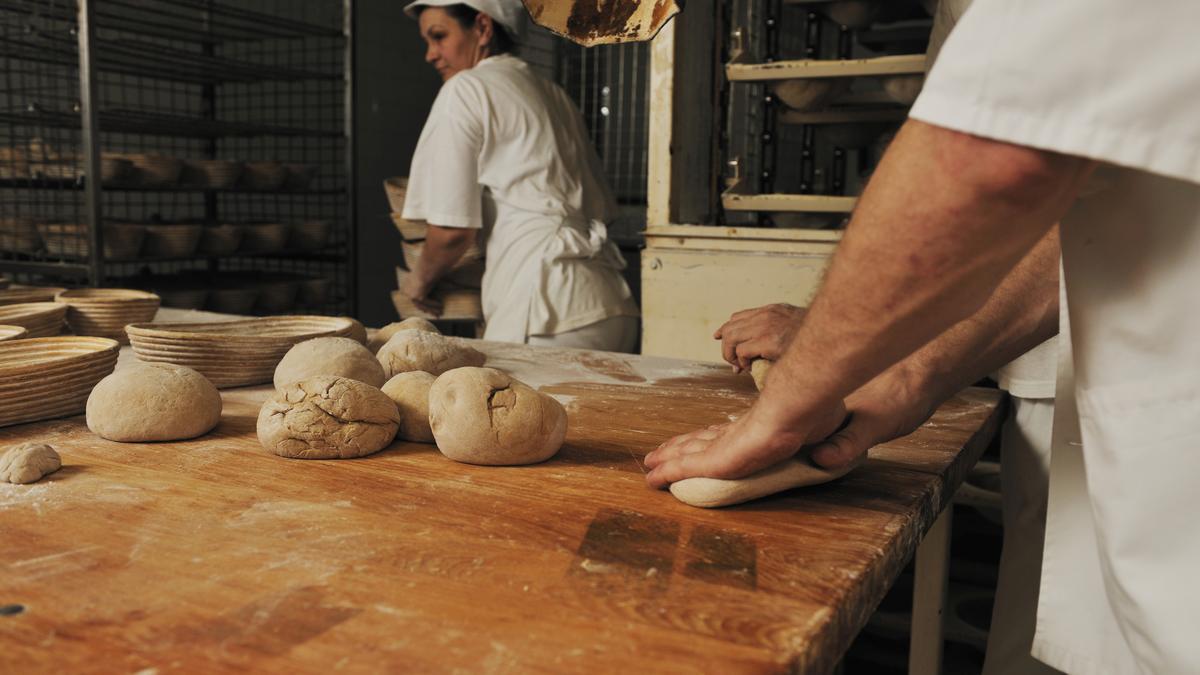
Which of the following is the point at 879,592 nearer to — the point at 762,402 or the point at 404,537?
the point at 762,402

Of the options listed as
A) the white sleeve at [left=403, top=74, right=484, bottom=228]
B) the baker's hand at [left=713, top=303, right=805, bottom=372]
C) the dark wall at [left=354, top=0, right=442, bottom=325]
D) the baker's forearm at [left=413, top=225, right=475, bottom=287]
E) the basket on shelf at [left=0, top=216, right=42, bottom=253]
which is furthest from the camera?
the dark wall at [left=354, top=0, right=442, bottom=325]

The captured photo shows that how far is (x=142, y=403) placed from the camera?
1.19 metres

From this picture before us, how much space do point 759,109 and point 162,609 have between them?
2.59m

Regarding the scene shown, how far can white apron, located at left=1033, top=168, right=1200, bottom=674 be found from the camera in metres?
0.80

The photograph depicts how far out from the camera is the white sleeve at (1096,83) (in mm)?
680

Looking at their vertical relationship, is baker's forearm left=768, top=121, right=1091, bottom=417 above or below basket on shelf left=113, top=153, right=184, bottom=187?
below

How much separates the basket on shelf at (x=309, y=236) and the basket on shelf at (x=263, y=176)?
9.0 inches

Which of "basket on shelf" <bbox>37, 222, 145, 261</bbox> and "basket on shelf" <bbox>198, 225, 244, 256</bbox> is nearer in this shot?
"basket on shelf" <bbox>37, 222, 145, 261</bbox>

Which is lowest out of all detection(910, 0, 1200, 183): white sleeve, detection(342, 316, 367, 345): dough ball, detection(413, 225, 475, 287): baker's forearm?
detection(342, 316, 367, 345): dough ball

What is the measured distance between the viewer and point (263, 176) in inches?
188

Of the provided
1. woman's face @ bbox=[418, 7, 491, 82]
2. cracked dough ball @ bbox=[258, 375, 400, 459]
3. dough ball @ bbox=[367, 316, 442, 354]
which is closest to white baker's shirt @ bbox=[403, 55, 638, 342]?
woman's face @ bbox=[418, 7, 491, 82]

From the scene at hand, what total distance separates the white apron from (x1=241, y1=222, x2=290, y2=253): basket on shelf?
14.2ft

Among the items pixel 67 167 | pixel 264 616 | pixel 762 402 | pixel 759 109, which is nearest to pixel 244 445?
pixel 264 616

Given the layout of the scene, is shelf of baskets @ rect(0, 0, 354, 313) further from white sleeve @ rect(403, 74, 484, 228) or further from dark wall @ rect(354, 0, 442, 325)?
white sleeve @ rect(403, 74, 484, 228)
